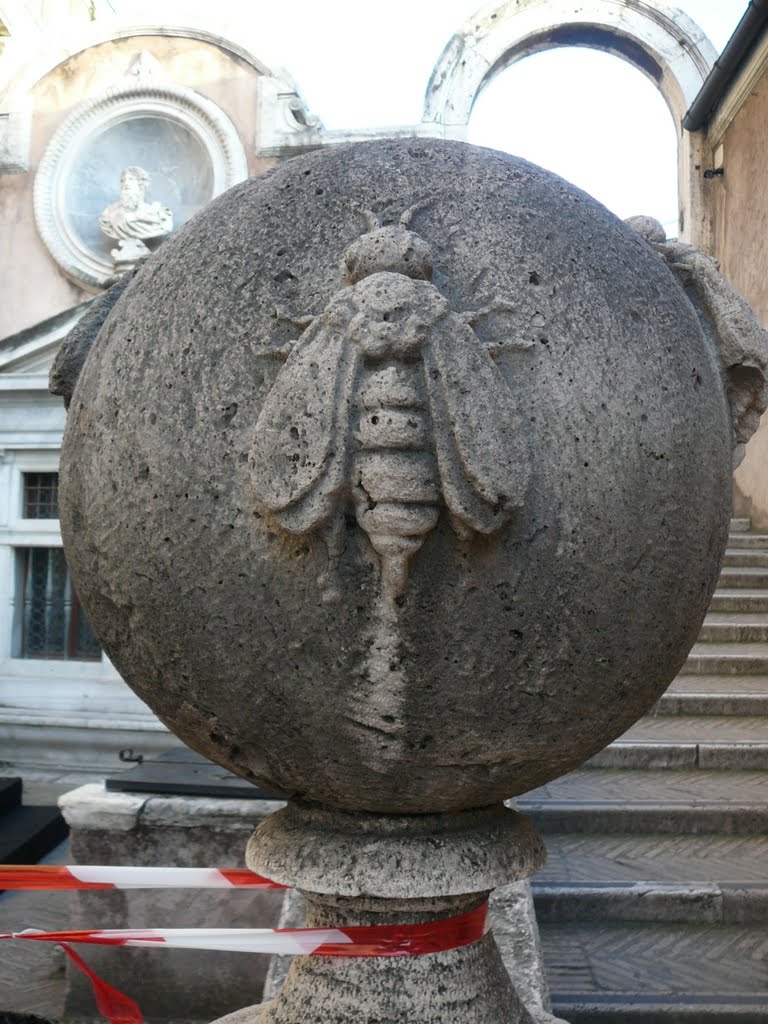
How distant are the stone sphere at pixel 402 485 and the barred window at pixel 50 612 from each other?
23.3 feet

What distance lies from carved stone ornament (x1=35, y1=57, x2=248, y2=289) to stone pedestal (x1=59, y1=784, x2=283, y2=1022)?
711 cm

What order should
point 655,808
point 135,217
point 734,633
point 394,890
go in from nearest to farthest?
point 394,890 < point 655,808 < point 734,633 < point 135,217

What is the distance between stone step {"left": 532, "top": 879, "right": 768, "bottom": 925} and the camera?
3773 millimetres

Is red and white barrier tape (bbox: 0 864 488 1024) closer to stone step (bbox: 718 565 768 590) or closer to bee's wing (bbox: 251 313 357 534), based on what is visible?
bee's wing (bbox: 251 313 357 534)

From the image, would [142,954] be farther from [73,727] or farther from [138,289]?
[73,727]

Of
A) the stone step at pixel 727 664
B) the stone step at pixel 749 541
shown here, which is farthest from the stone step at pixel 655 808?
the stone step at pixel 749 541

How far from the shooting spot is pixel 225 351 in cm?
174

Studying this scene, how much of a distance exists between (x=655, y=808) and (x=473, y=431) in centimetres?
335

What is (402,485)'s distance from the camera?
1.56m

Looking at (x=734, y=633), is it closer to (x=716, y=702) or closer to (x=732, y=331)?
(x=716, y=702)

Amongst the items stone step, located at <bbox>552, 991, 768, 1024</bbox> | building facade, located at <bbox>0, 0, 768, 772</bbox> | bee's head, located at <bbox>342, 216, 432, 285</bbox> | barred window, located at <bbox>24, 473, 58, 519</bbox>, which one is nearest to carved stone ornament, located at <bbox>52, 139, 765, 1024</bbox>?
bee's head, located at <bbox>342, 216, 432, 285</bbox>

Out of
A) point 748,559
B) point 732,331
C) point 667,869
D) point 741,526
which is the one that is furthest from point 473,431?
point 741,526

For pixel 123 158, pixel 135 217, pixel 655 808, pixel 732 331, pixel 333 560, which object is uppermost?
pixel 123 158

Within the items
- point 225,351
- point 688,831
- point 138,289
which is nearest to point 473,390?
point 225,351
